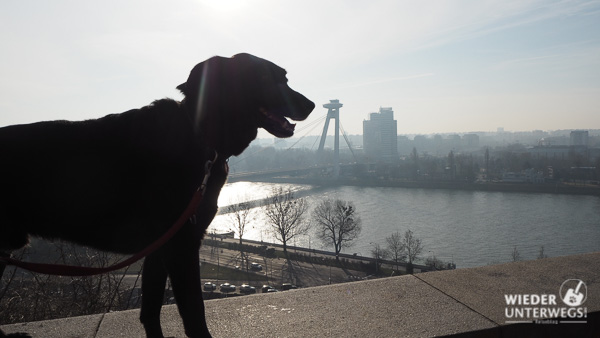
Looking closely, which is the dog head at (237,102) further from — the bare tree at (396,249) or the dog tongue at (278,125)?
the bare tree at (396,249)

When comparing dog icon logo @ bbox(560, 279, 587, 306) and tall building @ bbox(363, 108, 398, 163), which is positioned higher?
tall building @ bbox(363, 108, 398, 163)

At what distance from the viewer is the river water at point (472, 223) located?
47.1 ft

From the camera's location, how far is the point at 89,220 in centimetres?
114

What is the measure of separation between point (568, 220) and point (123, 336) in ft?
66.7

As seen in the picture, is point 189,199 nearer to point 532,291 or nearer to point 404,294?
point 404,294

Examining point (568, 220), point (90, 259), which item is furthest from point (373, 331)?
point (568, 220)

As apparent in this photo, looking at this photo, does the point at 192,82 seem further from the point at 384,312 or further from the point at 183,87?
the point at 384,312

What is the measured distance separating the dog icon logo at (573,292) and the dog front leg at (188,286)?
1.38 m

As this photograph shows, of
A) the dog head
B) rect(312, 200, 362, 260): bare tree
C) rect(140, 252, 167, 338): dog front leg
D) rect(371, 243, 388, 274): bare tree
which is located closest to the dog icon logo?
the dog head

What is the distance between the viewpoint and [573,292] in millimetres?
1747

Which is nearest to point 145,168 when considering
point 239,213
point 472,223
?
point 472,223

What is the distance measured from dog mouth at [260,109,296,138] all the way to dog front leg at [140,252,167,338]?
1.56 feet

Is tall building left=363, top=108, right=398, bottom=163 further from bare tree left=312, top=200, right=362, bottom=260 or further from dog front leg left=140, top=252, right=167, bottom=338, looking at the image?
dog front leg left=140, top=252, right=167, bottom=338

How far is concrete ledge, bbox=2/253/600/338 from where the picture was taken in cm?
147
